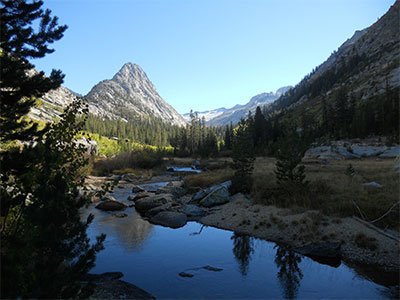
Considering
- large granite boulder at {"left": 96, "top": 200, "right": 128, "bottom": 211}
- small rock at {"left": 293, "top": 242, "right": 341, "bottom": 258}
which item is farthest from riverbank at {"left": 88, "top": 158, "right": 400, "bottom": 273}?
large granite boulder at {"left": 96, "top": 200, "right": 128, "bottom": 211}

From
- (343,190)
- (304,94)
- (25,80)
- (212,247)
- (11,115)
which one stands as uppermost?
(304,94)

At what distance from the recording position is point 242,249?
45.8ft

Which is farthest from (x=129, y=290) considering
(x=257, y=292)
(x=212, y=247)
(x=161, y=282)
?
(x=212, y=247)

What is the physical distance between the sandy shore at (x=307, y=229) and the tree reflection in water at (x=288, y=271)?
3.65 feet

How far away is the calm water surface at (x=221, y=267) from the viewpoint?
31.3ft

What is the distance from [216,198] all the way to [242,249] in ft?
29.1

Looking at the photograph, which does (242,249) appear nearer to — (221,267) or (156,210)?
(221,267)

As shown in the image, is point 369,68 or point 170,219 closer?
point 170,219

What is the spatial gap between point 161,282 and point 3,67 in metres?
10.1

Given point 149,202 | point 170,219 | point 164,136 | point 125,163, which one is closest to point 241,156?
point 170,219

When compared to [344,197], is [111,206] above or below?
below

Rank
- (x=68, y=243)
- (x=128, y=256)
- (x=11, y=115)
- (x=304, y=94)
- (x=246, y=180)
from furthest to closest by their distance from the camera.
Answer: (x=304, y=94), (x=246, y=180), (x=128, y=256), (x=11, y=115), (x=68, y=243)

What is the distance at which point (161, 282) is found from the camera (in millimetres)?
10305

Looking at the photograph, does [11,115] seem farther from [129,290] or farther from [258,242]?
[258,242]
